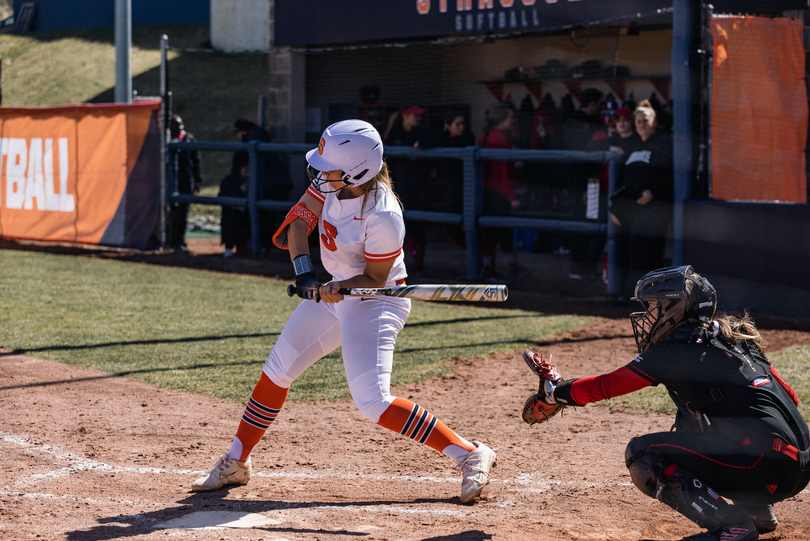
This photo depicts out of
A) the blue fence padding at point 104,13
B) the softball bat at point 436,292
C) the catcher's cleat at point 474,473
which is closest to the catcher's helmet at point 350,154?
the softball bat at point 436,292

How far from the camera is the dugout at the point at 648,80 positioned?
8836mm

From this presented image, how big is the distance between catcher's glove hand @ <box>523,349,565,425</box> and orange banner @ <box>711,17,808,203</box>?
5.89m

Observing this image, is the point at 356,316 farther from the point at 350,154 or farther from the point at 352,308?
the point at 350,154

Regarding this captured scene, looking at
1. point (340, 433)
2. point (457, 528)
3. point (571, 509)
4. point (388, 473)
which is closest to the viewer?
point (457, 528)

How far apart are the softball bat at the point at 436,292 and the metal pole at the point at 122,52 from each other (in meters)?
11.3

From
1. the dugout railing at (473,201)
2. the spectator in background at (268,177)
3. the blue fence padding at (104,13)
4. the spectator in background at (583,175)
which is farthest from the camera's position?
the blue fence padding at (104,13)

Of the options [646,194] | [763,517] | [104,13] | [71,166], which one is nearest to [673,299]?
[763,517]

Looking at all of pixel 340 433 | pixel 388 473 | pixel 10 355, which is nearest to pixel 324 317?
pixel 388 473

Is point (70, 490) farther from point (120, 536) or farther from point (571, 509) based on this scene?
point (571, 509)

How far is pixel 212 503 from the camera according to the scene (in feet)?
13.3

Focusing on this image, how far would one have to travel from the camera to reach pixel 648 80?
47.5 ft

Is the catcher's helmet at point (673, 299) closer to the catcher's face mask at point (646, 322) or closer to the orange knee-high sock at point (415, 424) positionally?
the catcher's face mask at point (646, 322)

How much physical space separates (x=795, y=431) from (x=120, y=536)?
8.87ft

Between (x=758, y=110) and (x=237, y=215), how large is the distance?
746 cm
